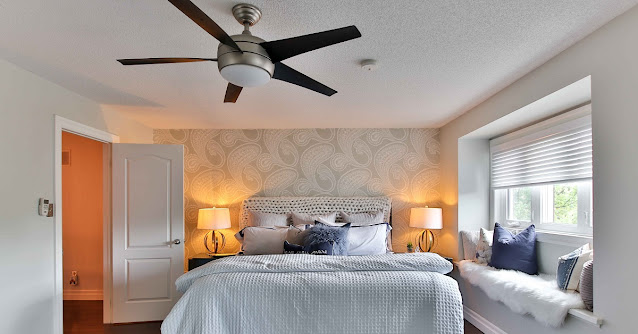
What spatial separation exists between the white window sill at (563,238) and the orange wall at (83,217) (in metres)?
5.07

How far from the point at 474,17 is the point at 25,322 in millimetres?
3582

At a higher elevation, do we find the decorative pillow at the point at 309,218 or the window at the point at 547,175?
the window at the point at 547,175

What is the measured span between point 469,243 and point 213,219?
2.94m

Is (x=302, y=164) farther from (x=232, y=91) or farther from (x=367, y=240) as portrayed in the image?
(x=232, y=91)

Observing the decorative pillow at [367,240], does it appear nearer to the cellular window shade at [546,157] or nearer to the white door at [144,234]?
the cellular window shade at [546,157]

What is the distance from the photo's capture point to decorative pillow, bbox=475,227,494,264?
3908 millimetres

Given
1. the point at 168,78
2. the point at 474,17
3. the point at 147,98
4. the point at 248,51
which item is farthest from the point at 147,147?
the point at 474,17

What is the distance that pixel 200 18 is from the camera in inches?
60.7

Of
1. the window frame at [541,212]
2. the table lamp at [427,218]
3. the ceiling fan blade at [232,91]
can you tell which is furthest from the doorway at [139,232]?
the window frame at [541,212]

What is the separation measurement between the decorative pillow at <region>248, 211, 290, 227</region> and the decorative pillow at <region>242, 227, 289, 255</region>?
0.42 metres

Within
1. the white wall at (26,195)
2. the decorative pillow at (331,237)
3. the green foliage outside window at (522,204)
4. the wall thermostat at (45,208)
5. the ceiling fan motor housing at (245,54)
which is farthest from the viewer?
the green foliage outside window at (522,204)

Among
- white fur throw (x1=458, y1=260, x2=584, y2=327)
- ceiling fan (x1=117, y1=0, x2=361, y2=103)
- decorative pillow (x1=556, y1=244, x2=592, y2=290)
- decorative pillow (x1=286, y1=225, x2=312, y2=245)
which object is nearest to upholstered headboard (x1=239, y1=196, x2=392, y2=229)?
decorative pillow (x1=286, y1=225, x2=312, y2=245)

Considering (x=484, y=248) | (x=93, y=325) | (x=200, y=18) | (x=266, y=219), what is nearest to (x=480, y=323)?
(x=484, y=248)

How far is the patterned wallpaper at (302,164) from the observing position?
5211 millimetres
